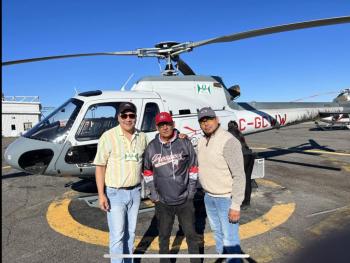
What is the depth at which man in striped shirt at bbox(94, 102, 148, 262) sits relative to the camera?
3.30m

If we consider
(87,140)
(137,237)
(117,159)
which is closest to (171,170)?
(117,159)

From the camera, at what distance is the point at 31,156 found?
5492 mm

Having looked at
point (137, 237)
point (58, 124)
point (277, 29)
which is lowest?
point (137, 237)

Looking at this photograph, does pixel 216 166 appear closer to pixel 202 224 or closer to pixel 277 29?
pixel 202 224

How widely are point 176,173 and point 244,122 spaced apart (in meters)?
4.99

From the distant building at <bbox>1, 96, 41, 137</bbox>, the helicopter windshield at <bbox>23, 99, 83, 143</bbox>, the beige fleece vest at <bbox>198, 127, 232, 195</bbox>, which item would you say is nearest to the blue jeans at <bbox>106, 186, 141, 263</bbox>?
the beige fleece vest at <bbox>198, 127, 232, 195</bbox>

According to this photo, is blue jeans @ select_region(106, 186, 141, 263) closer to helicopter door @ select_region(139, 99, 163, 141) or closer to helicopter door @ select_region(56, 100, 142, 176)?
helicopter door @ select_region(56, 100, 142, 176)

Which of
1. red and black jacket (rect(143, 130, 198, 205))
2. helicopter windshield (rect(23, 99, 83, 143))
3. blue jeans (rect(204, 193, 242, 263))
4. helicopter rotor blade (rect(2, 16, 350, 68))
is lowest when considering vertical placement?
blue jeans (rect(204, 193, 242, 263))

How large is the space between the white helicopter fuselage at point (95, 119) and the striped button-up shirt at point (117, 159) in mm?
2467

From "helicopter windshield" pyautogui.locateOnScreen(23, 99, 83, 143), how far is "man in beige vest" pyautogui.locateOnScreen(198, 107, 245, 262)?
3144mm

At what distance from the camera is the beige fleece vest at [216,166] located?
3.24 m

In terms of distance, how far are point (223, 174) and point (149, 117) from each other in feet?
10.4

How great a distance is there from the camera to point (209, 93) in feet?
24.3

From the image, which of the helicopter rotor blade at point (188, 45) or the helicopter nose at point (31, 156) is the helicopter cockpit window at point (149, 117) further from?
the helicopter nose at point (31, 156)
